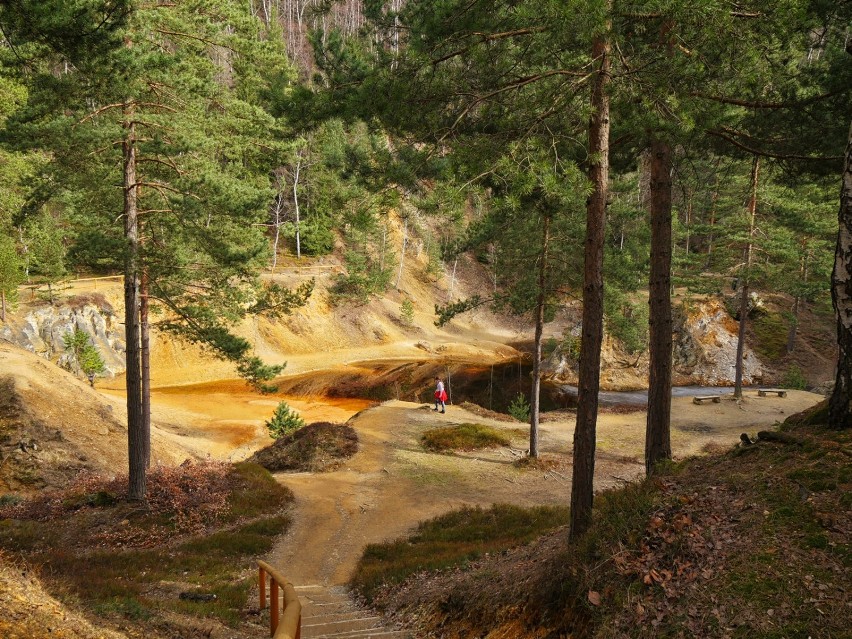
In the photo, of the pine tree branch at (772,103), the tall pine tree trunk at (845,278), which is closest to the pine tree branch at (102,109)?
the pine tree branch at (772,103)

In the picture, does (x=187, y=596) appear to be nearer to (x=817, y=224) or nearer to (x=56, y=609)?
(x=56, y=609)

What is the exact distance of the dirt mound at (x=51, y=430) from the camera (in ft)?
57.7

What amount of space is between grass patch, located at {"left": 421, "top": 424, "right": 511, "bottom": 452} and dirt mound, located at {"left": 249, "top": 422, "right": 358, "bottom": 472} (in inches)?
129

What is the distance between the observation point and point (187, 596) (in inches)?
353

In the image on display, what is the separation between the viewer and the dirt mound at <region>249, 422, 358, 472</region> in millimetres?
20484

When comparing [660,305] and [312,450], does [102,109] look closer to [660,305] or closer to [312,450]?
[660,305]

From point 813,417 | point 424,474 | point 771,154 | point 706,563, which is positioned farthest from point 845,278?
point 424,474

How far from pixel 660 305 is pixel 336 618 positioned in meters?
8.04

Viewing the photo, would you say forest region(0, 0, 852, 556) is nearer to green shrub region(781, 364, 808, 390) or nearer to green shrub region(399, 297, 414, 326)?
green shrub region(781, 364, 808, 390)

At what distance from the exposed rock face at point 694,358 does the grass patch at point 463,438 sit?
18726 mm

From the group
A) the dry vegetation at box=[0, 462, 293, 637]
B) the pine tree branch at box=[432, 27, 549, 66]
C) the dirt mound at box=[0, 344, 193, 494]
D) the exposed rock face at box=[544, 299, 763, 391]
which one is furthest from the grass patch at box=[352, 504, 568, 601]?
the exposed rock face at box=[544, 299, 763, 391]

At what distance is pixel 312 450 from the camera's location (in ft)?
69.0

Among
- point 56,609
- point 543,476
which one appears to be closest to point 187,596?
point 56,609

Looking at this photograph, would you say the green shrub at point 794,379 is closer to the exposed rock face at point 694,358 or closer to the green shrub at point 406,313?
the exposed rock face at point 694,358
